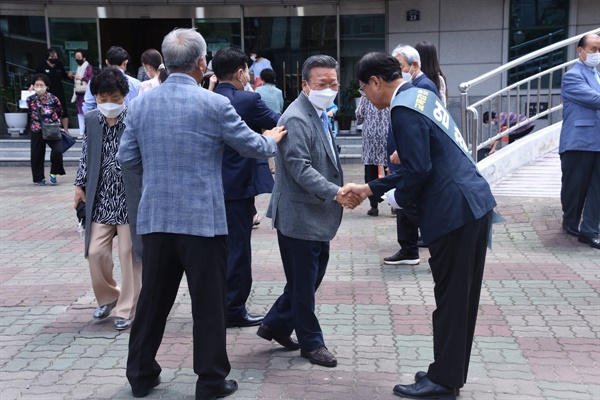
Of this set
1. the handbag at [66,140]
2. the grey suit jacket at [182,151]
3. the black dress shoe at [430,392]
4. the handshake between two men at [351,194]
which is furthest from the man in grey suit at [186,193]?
the handbag at [66,140]

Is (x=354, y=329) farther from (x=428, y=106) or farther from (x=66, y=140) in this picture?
(x=66, y=140)

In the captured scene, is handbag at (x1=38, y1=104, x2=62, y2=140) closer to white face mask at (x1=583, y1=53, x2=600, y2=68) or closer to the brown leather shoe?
white face mask at (x1=583, y1=53, x2=600, y2=68)

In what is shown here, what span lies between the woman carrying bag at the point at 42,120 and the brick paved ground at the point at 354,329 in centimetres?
411

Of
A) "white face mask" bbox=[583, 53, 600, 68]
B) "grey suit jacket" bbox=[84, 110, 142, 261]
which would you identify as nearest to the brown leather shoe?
"grey suit jacket" bbox=[84, 110, 142, 261]

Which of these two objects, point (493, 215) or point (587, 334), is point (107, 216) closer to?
point (493, 215)

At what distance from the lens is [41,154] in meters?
12.8

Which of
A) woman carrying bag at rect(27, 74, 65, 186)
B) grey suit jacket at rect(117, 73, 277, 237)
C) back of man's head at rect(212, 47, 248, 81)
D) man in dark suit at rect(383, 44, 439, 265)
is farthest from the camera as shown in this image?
woman carrying bag at rect(27, 74, 65, 186)

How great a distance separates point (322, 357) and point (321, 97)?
159 cm

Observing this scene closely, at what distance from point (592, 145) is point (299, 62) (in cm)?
1114

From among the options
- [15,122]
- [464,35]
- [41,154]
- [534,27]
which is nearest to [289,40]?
[464,35]

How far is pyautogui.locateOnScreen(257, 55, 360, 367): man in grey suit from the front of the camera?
182 inches

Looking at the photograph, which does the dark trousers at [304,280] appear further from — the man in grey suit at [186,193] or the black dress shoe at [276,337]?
the man in grey suit at [186,193]

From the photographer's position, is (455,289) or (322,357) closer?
(455,289)

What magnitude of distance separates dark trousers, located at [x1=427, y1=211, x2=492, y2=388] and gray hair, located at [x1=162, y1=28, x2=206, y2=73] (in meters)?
1.64
